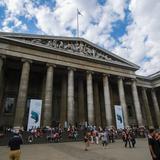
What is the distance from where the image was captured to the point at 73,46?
31.8 meters

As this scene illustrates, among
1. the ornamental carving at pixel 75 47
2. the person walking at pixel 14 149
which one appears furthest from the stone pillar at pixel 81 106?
the person walking at pixel 14 149

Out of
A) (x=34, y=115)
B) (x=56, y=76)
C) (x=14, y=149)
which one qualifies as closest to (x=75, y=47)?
(x=56, y=76)

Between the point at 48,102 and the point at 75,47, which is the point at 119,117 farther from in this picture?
the point at 75,47

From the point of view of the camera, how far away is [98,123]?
1302 inches

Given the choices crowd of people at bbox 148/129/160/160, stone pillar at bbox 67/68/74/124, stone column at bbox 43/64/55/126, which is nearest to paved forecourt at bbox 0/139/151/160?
crowd of people at bbox 148/129/160/160

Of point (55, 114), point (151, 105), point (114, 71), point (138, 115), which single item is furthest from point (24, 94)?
point (151, 105)

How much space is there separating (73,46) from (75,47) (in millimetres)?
396

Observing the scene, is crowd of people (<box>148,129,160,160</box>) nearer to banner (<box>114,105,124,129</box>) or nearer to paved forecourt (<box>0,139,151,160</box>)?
paved forecourt (<box>0,139,151,160</box>)

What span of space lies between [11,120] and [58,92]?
9916 mm

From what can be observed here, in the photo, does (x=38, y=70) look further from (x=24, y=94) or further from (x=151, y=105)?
(x=151, y=105)

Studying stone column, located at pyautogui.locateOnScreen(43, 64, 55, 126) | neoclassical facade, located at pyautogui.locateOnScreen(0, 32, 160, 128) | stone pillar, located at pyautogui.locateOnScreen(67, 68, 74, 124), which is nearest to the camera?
stone column, located at pyautogui.locateOnScreen(43, 64, 55, 126)

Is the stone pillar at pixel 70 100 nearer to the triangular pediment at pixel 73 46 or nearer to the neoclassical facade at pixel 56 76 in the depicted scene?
the neoclassical facade at pixel 56 76

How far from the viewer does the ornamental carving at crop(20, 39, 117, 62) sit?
29000 millimetres

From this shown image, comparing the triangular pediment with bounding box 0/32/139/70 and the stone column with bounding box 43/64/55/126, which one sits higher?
the triangular pediment with bounding box 0/32/139/70
